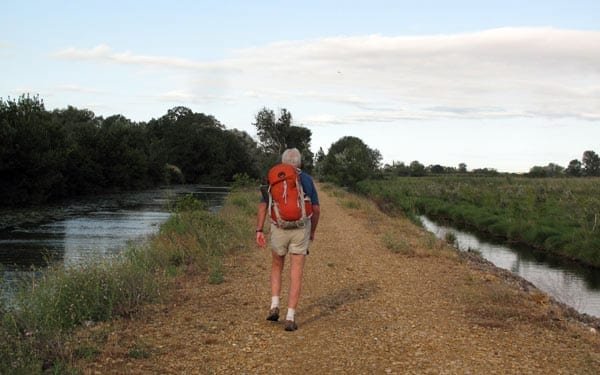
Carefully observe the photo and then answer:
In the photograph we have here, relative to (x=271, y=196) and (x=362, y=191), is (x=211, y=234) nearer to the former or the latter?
(x=271, y=196)

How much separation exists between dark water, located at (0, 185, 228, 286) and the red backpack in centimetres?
528

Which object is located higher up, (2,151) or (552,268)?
(2,151)

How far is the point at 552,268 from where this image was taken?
19.2m

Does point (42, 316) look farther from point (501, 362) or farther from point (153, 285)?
point (501, 362)

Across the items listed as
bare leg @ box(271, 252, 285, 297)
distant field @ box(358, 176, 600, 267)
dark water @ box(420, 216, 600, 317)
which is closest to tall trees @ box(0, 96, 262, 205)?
distant field @ box(358, 176, 600, 267)

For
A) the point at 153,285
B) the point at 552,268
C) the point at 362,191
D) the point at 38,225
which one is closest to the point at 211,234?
the point at 153,285

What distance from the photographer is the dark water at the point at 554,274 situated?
13.8m

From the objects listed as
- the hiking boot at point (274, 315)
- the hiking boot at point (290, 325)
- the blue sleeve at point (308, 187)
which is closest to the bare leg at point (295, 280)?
the hiking boot at point (290, 325)

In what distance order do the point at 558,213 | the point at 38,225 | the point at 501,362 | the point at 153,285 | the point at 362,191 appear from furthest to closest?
the point at 362,191 → the point at 558,213 → the point at 38,225 → the point at 153,285 → the point at 501,362

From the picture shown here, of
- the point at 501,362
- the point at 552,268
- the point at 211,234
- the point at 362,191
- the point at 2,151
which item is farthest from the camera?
the point at 362,191

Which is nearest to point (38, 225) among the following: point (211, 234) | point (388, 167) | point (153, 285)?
point (211, 234)

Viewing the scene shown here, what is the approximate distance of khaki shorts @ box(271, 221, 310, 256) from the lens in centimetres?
679

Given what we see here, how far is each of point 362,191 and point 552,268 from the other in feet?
125

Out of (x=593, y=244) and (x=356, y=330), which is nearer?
(x=356, y=330)
